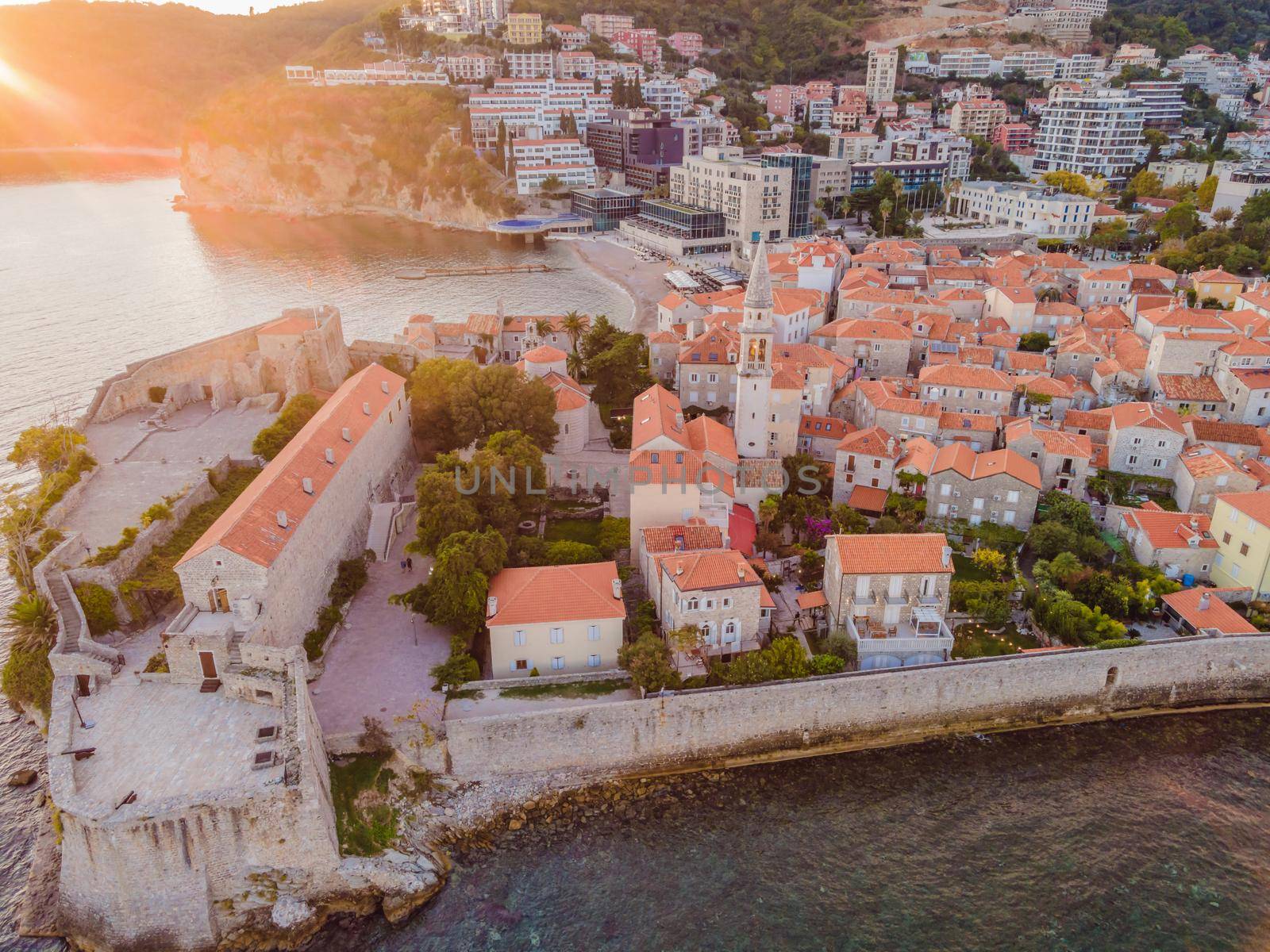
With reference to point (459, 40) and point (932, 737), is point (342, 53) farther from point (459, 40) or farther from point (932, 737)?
point (932, 737)

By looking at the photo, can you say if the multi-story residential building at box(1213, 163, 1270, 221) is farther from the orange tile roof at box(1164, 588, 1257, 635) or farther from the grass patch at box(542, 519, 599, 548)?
the grass patch at box(542, 519, 599, 548)

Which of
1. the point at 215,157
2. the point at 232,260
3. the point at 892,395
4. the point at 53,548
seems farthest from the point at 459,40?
the point at 53,548

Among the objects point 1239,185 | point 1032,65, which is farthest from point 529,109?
point 1239,185

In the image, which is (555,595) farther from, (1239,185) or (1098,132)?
(1098,132)

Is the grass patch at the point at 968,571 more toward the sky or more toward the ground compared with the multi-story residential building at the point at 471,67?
more toward the ground

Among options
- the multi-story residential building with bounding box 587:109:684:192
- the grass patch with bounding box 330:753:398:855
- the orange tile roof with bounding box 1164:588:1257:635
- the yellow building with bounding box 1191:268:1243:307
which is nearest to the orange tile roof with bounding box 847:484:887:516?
the orange tile roof with bounding box 1164:588:1257:635

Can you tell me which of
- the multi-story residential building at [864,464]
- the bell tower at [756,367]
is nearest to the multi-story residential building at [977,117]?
the bell tower at [756,367]

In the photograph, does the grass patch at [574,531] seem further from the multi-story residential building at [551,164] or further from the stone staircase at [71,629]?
the multi-story residential building at [551,164]
